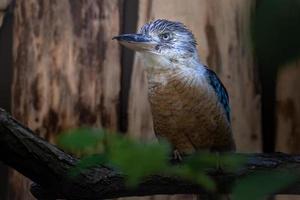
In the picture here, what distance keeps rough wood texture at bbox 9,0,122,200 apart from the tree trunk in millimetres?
121

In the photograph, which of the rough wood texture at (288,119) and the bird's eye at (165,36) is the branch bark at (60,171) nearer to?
the bird's eye at (165,36)

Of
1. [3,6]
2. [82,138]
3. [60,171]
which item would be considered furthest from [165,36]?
[82,138]

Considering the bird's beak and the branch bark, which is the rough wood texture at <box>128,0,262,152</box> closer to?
the bird's beak

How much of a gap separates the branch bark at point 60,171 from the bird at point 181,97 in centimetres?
51

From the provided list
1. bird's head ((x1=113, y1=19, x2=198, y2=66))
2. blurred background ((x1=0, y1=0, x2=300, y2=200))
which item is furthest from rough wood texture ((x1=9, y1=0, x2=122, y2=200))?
bird's head ((x1=113, y1=19, x2=198, y2=66))

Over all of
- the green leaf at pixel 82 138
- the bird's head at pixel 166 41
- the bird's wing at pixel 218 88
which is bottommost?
the bird's wing at pixel 218 88

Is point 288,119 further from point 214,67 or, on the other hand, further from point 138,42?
point 138,42

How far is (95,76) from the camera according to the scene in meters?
2.90

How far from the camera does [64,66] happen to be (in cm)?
290

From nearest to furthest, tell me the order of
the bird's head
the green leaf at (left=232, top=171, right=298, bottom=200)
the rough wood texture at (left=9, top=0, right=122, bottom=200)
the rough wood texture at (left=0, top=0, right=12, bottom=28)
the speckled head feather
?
the green leaf at (left=232, top=171, right=298, bottom=200) < the bird's head < the speckled head feather < the rough wood texture at (left=9, top=0, right=122, bottom=200) < the rough wood texture at (left=0, top=0, right=12, bottom=28)

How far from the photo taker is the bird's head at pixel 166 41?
2.44 m

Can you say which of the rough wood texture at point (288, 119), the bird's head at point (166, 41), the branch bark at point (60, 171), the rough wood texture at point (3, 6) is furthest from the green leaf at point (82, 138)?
the rough wood texture at point (3, 6)

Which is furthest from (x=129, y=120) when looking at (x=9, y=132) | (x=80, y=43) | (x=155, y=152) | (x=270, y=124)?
(x=155, y=152)

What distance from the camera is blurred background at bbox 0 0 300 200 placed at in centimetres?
288
